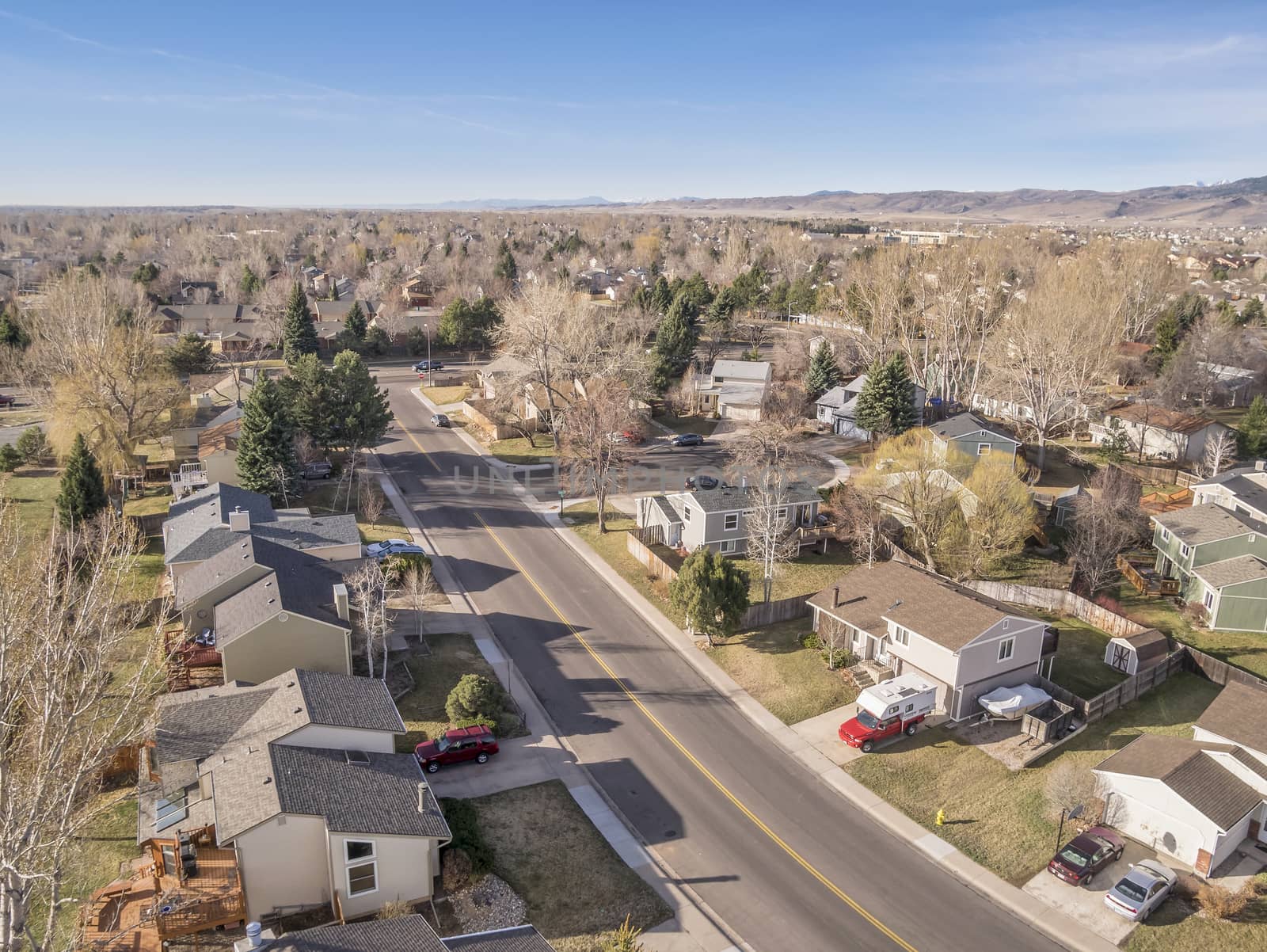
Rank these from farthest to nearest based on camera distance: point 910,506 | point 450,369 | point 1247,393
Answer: point 450,369, point 1247,393, point 910,506

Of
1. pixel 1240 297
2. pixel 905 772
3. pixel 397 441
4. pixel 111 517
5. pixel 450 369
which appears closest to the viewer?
pixel 905 772

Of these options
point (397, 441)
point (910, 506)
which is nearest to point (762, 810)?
point (910, 506)

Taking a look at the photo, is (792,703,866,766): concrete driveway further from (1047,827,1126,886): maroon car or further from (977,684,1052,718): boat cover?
(1047,827,1126,886): maroon car

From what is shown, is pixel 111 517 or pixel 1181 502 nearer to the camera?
pixel 111 517

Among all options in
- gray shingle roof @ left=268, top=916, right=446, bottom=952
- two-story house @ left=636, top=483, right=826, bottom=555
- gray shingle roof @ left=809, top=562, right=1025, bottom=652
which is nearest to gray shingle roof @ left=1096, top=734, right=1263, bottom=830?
gray shingle roof @ left=809, top=562, right=1025, bottom=652

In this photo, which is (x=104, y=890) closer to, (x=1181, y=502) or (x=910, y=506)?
(x=910, y=506)
